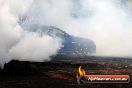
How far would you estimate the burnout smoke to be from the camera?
1236 centimetres

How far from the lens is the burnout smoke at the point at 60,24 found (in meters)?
12.4

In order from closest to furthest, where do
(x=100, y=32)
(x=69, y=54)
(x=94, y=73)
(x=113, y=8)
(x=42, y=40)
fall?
(x=94, y=73), (x=42, y=40), (x=69, y=54), (x=100, y=32), (x=113, y=8)

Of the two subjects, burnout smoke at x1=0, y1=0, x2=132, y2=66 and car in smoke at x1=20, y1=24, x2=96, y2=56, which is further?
car in smoke at x1=20, y1=24, x2=96, y2=56

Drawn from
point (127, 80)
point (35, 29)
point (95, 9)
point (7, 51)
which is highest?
point (95, 9)

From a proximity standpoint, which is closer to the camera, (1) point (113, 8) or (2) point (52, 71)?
(2) point (52, 71)

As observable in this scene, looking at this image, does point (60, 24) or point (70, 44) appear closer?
point (70, 44)

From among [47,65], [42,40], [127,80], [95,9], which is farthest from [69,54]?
[95,9]

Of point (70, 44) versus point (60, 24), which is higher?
point (60, 24)

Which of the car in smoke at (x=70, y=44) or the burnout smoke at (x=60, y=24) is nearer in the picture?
the burnout smoke at (x=60, y=24)

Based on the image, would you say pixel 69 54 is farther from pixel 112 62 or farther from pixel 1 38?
→ pixel 1 38

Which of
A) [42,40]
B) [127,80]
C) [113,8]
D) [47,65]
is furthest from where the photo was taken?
[113,8]

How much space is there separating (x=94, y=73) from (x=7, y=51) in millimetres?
2998

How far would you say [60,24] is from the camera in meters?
24.6

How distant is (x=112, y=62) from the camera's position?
570 inches
